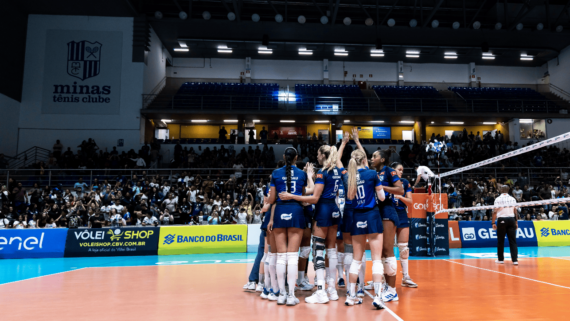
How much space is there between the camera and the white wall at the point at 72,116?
902 inches

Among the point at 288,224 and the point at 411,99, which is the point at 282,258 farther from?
the point at 411,99

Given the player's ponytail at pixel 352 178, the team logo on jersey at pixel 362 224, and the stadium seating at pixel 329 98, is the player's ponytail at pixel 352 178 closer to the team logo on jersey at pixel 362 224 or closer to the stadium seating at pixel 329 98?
the team logo on jersey at pixel 362 224

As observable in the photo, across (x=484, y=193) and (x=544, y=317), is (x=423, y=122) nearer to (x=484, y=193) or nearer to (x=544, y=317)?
(x=484, y=193)

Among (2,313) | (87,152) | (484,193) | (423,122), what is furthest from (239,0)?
(2,313)

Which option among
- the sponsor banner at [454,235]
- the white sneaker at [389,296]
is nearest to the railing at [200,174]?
the sponsor banner at [454,235]

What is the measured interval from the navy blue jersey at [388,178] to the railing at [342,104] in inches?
751

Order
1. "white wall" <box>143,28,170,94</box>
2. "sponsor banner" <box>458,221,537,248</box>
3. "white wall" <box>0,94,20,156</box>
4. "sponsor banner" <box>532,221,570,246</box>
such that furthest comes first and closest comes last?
"white wall" <box>143,28,170,94</box> < "white wall" <box>0,94,20,156</box> < "sponsor banner" <box>532,221,570,246</box> < "sponsor banner" <box>458,221,537,248</box>

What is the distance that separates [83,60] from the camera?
75.9ft

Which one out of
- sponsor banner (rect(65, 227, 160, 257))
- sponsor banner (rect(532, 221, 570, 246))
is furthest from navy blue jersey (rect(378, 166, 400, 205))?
sponsor banner (rect(532, 221, 570, 246))

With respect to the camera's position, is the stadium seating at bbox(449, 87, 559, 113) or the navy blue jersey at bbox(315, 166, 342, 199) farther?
the stadium seating at bbox(449, 87, 559, 113)

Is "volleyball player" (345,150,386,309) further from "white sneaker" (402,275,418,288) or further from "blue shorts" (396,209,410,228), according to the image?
"white sneaker" (402,275,418,288)

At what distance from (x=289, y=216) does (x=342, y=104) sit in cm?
2105

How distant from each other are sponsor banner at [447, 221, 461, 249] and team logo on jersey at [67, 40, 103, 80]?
22241 millimetres

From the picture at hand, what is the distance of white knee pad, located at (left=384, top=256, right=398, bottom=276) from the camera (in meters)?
5.35
